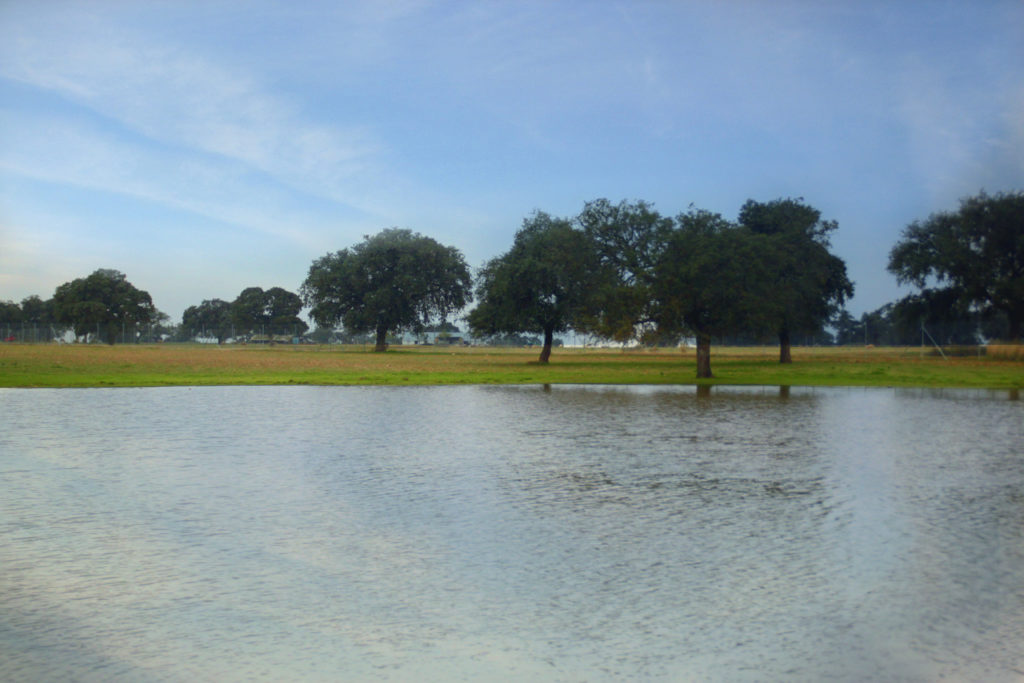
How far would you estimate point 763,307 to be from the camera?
47.4 metres

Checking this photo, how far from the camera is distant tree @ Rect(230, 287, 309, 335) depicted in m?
192

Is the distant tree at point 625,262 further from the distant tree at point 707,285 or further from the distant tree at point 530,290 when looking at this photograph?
the distant tree at point 530,290

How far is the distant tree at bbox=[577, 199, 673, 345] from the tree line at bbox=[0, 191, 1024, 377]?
0.09 m

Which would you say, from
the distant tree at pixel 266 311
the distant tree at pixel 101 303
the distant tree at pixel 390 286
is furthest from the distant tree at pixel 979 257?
the distant tree at pixel 266 311

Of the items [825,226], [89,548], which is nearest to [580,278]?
[825,226]

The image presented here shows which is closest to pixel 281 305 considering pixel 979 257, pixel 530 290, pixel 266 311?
pixel 266 311

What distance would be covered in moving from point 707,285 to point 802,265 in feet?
94.0

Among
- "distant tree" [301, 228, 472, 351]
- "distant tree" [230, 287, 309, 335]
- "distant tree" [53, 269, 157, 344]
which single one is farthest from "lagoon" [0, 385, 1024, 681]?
"distant tree" [230, 287, 309, 335]

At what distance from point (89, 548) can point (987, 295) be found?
272ft

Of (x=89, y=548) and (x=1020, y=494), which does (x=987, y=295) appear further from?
(x=89, y=548)

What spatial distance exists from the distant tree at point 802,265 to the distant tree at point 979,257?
8644 mm

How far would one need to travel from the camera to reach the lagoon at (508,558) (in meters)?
5.99

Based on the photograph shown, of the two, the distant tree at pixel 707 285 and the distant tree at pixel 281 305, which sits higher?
the distant tree at pixel 281 305

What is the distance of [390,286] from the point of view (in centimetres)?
10331
